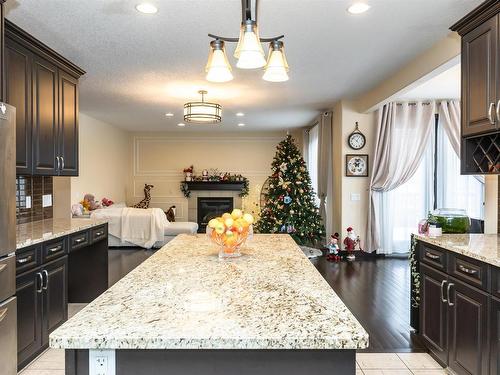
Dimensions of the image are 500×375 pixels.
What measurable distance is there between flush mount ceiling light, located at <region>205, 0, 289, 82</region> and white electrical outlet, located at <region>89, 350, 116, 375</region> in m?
1.38

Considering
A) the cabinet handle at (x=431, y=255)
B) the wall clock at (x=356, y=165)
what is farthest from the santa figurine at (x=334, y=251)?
the cabinet handle at (x=431, y=255)

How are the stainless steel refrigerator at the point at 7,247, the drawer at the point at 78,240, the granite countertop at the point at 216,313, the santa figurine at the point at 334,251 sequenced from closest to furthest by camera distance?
the granite countertop at the point at 216,313
the stainless steel refrigerator at the point at 7,247
the drawer at the point at 78,240
the santa figurine at the point at 334,251

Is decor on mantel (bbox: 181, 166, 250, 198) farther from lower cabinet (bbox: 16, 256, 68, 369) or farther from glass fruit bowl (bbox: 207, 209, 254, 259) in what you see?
glass fruit bowl (bbox: 207, 209, 254, 259)

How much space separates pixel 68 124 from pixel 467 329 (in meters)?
3.81

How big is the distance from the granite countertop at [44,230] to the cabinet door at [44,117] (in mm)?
502

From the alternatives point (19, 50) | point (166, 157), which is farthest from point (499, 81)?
point (166, 157)

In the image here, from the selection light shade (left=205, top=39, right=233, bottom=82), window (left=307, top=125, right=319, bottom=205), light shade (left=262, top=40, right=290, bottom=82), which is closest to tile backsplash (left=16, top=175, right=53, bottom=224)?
light shade (left=205, top=39, right=233, bottom=82)

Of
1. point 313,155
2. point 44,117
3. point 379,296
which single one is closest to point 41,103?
point 44,117

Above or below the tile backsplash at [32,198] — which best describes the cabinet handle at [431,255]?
below

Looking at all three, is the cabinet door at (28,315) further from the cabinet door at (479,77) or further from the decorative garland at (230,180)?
the decorative garland at (230,180)

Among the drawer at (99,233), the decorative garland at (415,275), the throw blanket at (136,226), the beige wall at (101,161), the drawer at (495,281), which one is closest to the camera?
the drawer at (495,281)

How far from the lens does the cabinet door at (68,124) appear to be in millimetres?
3719

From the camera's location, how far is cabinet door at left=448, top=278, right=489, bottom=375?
223 cm

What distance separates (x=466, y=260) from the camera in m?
2.42
